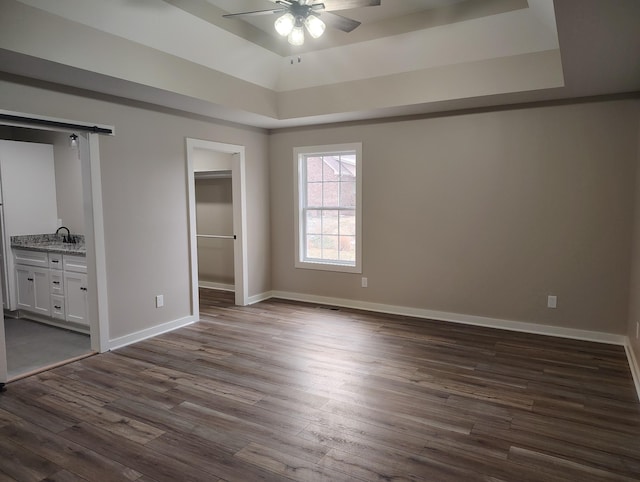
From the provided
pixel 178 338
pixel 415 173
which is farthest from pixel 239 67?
pixel 178 338

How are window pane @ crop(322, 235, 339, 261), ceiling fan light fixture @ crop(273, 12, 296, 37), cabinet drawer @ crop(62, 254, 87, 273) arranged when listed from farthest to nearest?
1. window pane @ crop(322, 235, 339, 261)
2. cabinet drawer @ crop(62, 254, 87, 273)
3. ceiling fan light fixture @ crop(273, 12, 296, 37)

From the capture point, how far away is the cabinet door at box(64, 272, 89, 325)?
4297 millimetres

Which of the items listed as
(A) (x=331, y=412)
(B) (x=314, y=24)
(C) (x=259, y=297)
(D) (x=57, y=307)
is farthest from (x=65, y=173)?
(A) (x=331, y=412)

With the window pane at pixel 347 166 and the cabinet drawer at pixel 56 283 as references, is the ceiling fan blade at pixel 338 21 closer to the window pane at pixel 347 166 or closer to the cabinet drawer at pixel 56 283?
the window pane at pixel 347 166

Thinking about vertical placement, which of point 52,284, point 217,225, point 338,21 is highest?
point 338,21

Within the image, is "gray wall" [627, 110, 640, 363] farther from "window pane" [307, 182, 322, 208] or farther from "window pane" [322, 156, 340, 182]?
"window pane" [307, 182, 322, 208]

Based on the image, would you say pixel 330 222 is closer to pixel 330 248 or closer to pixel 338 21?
pixel 330 248

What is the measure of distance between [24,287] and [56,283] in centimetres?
70

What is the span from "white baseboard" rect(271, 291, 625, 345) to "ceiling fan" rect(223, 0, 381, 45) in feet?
10.6

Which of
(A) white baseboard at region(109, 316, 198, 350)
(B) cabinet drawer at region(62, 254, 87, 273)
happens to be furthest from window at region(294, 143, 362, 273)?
(B) cabinet drawer at region(62, 254, 87, 273)

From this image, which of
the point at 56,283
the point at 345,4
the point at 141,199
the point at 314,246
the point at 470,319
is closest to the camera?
the point at 345,4

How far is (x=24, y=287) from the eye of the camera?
4.92 meters

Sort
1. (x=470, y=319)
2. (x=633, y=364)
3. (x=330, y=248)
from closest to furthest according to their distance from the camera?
1. (x=633, y=364)
2. (x=470, y=319)
3. (x=330, y=248)

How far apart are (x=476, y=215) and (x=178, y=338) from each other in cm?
344
